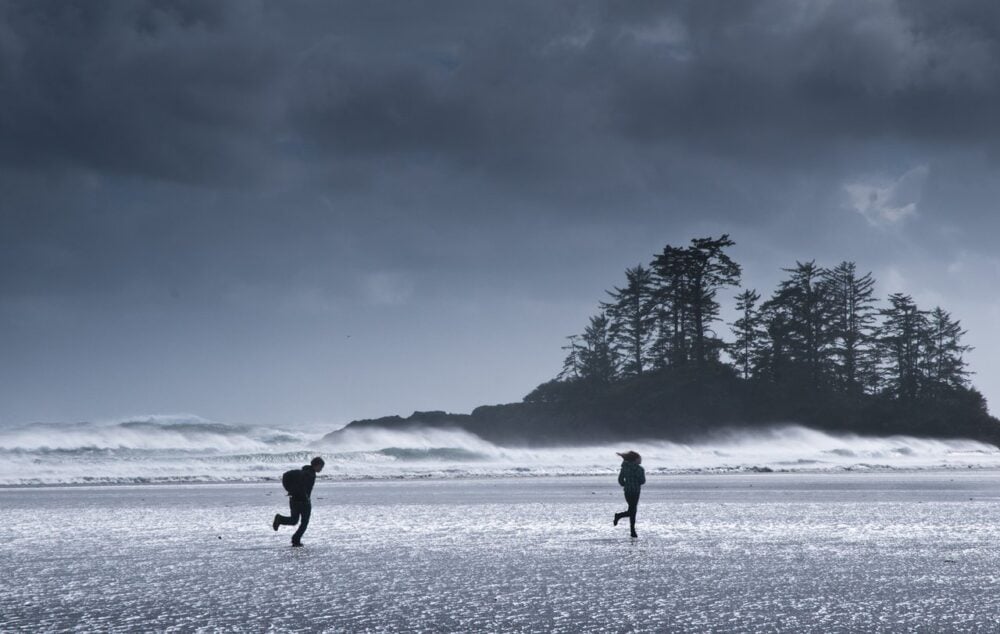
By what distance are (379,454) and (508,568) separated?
164ft

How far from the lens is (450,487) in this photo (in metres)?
34.2

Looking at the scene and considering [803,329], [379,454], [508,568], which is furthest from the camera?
[803,329]

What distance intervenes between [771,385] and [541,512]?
66.6m

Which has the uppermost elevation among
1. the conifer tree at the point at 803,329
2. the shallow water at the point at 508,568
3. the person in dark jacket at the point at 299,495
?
the conifer tree at the point at 803,329

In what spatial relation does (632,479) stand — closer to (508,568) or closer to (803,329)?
(508,568)

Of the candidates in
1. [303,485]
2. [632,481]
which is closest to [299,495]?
[303,485]

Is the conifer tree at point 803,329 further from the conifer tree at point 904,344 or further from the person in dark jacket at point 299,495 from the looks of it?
→ the person in dark jacket at point 299,495

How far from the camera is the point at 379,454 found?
201 feet

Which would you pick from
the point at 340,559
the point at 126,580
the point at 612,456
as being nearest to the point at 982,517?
the point at 340,559

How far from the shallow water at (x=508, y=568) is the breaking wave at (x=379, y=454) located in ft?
71.6

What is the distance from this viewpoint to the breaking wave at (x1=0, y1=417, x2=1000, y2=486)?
4597cm

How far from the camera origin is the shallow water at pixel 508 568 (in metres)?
8.76

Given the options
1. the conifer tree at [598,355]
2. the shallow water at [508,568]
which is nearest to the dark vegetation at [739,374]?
the conifer tree at [598,355]

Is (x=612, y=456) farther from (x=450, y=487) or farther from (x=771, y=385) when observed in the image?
(x=450, y=487)
